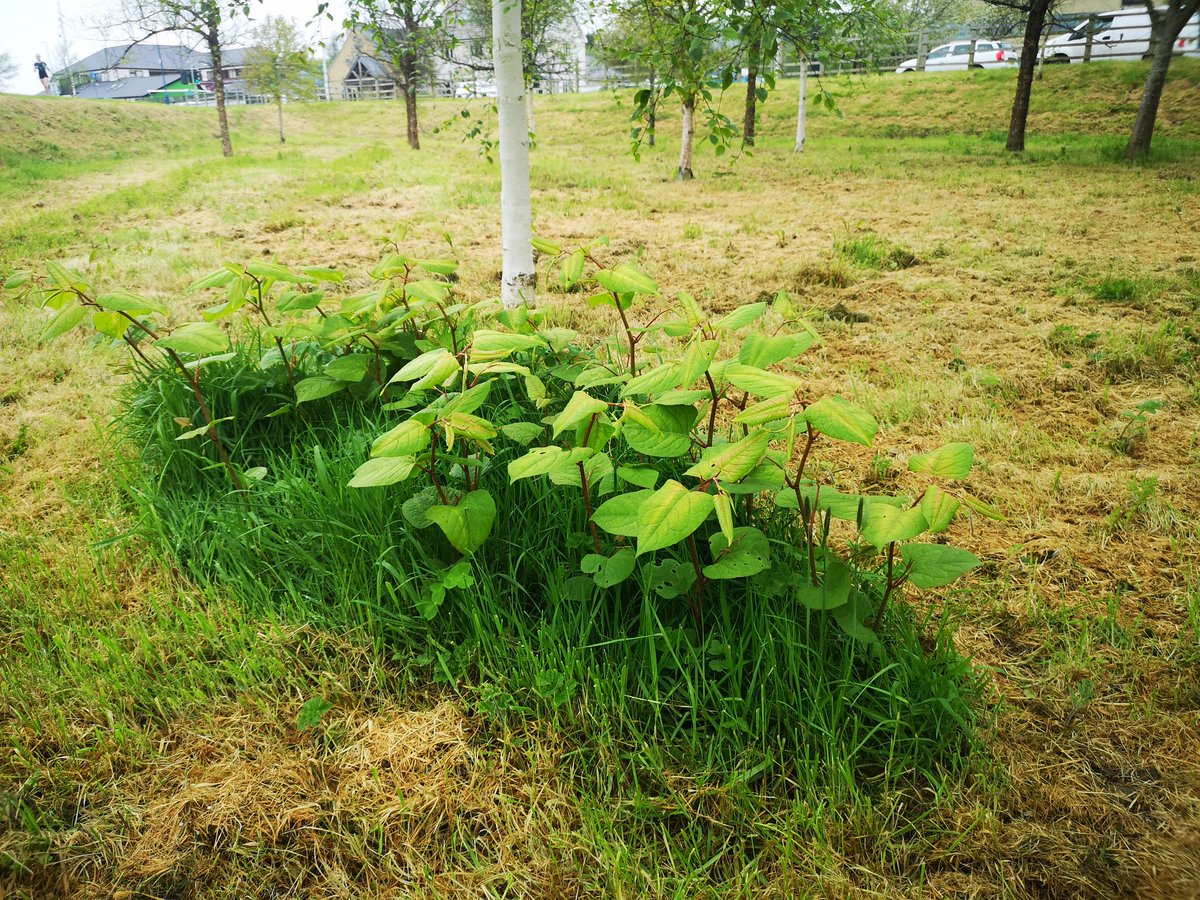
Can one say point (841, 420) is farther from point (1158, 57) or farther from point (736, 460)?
point (1158, 57)

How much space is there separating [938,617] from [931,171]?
12.4m

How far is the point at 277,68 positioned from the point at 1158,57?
27.2m

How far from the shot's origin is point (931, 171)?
12.0m

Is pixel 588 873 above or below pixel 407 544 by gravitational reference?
below

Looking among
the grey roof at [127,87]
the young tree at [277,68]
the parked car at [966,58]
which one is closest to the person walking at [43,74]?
the grey roof at [127,87]

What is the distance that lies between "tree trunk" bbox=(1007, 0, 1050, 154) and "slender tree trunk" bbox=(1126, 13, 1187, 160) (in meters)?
2.04

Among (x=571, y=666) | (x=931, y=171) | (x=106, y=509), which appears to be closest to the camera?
(x=571, y=666)

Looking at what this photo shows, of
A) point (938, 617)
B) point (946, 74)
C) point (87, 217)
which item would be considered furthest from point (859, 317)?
point (946, 74)

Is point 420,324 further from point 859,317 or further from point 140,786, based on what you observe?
point 859,317

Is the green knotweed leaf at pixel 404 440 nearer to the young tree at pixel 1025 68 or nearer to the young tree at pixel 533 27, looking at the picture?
the young tree at pixel 533 27

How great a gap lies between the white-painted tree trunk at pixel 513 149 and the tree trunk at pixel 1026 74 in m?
14.0

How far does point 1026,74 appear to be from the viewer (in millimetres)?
13367

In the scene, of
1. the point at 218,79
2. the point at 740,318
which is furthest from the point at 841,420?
the point at 218,79

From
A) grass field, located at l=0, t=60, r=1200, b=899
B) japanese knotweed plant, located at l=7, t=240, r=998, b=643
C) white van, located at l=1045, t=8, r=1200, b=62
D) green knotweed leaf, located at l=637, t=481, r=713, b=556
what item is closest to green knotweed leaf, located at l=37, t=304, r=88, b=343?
japanese knotweed plant, located at l=7, t=240, r=998, b=643
